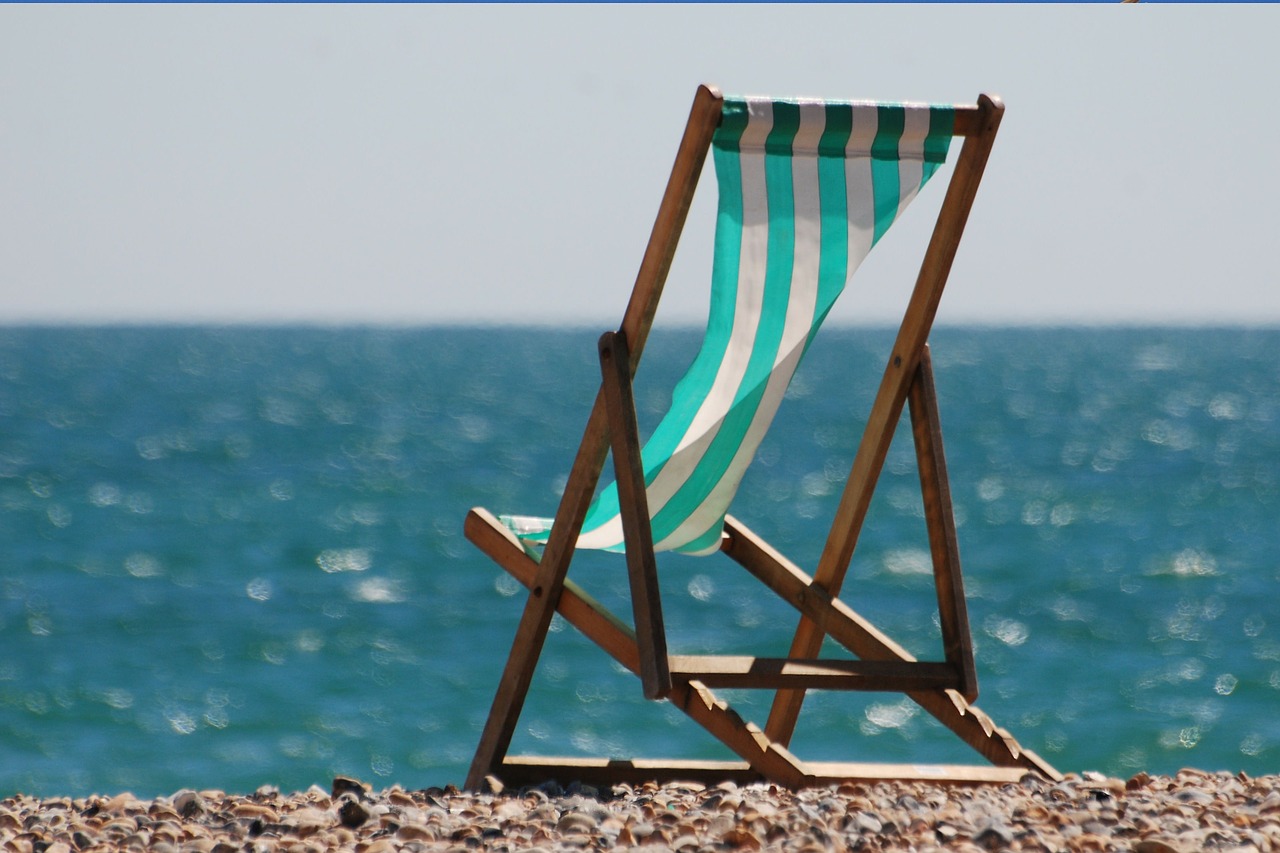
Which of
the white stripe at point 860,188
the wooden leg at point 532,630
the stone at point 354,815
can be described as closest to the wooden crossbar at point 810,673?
the wooden leg at point 532,630

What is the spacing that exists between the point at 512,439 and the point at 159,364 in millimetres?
34561

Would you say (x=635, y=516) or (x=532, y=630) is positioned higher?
(x=635, y=516)

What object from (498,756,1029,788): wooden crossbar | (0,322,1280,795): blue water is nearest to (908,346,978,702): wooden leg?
(498,756,1029,788): wooden crossbar

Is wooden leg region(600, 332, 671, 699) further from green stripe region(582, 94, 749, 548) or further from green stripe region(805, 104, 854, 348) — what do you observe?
green stripe region(805, 104, 854, 348)

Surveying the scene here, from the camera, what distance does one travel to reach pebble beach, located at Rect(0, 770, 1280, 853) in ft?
7.41

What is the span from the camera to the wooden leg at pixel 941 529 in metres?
3.03

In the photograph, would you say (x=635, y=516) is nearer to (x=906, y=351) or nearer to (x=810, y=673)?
(x=810, y=673)

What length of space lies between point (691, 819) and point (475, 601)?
979 centimetres

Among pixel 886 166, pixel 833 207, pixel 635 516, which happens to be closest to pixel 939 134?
pixel 886 166

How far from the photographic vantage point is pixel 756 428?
2969 mm

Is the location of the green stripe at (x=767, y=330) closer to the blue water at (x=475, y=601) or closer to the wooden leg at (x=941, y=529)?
the wooden leg at (x=941, y=529)

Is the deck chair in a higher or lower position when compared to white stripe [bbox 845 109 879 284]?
lower

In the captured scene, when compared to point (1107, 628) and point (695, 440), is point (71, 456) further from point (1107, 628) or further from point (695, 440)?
point (695, 440)

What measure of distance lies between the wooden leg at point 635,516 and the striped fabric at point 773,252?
0.57 feet
